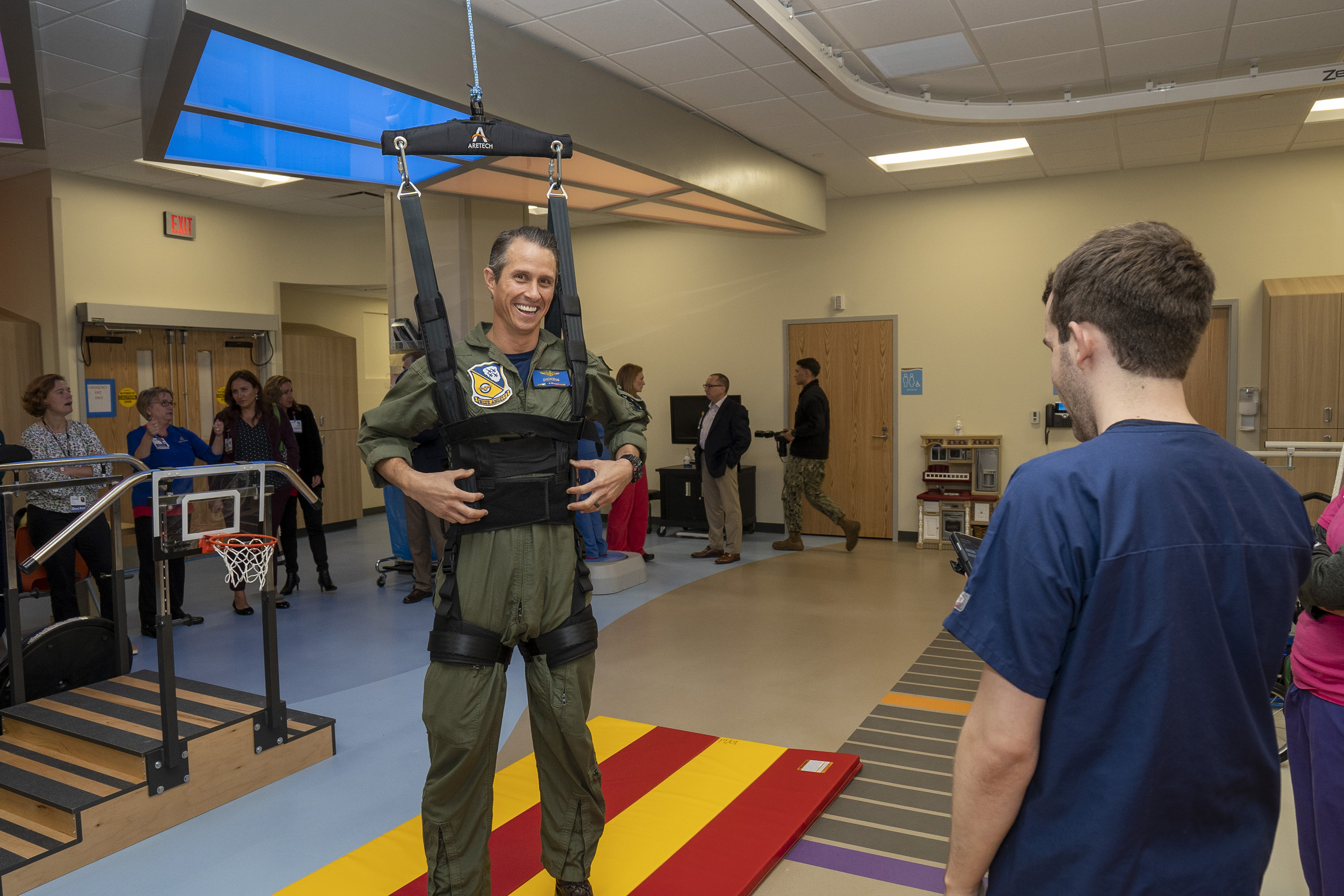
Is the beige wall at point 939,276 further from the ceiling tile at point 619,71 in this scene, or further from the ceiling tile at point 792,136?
the ceiling tile at point 619,71

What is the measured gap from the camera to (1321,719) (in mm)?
1789

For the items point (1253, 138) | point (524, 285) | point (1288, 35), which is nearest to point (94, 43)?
point (524, 285)

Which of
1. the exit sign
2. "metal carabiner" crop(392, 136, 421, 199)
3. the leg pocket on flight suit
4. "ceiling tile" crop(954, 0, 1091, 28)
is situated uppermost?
"ceiling tile" crop(954, 0, 1091, 28)

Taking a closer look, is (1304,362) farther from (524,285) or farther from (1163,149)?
(524,285)

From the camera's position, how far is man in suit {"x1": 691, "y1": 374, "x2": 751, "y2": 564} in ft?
25.8

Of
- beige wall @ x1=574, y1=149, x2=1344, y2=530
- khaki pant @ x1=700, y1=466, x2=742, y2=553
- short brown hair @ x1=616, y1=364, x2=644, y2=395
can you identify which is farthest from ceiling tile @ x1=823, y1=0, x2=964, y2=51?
khaki pant @ x1=700, y1=466, x2=742, y2=553

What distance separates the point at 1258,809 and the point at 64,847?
3194 millimetres

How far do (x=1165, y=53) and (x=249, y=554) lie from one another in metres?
5.69

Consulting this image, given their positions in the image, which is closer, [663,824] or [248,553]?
[663,824]

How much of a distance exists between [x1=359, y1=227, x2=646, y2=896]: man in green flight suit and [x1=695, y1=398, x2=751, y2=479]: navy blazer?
Result: 5517mm

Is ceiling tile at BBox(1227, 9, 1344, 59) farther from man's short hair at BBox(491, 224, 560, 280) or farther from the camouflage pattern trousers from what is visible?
man's short hair at BBox(491, 224, 560, 280)

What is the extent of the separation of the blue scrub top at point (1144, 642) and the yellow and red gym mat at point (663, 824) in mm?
1659

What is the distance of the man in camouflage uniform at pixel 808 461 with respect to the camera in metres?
7.96

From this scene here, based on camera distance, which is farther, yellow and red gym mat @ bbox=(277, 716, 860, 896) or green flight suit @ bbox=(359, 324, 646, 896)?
yellow and red gym mat @ bbox=(277, 716, 860, 896)
